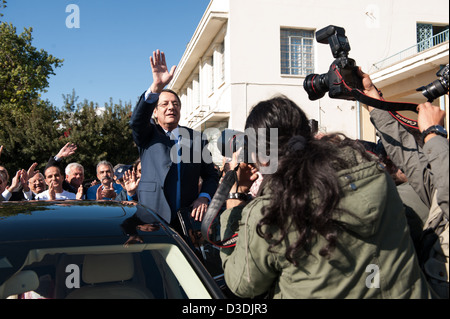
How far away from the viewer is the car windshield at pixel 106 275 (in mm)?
1845

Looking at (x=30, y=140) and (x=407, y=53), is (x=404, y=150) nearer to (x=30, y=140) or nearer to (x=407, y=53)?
(x=407, y=53)

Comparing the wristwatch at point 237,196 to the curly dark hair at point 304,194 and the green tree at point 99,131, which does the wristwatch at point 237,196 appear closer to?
the curly dark hair at point 304,194

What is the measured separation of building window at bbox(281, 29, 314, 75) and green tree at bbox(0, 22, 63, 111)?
14137 millimetres

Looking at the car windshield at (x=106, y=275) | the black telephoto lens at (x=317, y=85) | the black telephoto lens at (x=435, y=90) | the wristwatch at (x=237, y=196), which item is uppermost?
the black telephoto lens at (x=317, y=85)

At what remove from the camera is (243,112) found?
13.8 m

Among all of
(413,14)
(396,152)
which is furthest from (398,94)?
(396,152)

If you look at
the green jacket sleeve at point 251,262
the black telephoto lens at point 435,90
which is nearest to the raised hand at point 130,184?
the green jacket sleeve at point 251,262

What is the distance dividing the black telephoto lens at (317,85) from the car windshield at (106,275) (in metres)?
1.18

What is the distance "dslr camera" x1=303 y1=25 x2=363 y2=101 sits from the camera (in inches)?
80.4

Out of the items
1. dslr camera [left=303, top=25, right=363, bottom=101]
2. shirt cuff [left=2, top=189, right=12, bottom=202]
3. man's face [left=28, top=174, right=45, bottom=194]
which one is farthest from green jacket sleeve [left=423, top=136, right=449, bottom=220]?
man's face [left=28, top=174, right=45, bottom=194]

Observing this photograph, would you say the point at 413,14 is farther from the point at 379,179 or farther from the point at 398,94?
the point at 379,179

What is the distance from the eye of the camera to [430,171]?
1.64 metres

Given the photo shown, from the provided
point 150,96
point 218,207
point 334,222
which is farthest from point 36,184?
point 334,222
